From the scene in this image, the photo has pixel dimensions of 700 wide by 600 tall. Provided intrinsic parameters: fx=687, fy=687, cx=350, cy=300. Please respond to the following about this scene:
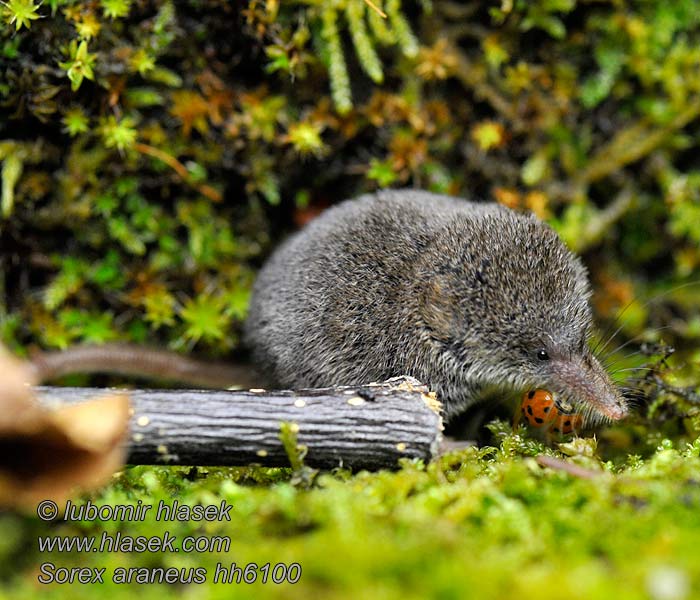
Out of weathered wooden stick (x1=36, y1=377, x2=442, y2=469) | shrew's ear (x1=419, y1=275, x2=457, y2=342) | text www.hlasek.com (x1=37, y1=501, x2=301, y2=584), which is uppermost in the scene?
shrew's ear (x1=419, y1=275, x2=457, y2=342)

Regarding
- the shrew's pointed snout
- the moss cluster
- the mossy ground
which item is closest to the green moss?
the mossy ground

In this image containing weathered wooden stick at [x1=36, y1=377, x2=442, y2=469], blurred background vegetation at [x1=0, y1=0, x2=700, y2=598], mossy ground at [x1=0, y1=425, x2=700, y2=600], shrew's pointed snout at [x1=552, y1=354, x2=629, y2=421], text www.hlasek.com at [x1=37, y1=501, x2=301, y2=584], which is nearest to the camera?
mossy ground at [x1=0, y1=425, x2=700, y2=600]

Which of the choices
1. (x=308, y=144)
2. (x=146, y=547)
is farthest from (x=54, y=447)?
(x=308, y=144)

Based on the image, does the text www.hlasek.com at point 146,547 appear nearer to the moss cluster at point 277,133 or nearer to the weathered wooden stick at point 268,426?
the weathered wooden stick at point 268,426

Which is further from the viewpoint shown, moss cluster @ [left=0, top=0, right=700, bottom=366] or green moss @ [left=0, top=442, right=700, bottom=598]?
moss cluster @ [left=0, top=0, right=700, bottom=366]

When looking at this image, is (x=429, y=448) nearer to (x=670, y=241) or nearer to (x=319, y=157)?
(x=319, y=157)

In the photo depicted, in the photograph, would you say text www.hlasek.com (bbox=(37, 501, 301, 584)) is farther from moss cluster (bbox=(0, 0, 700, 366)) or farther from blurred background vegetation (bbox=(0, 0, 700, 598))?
moss cluster (bbox=(0, 0, 700, 366))
